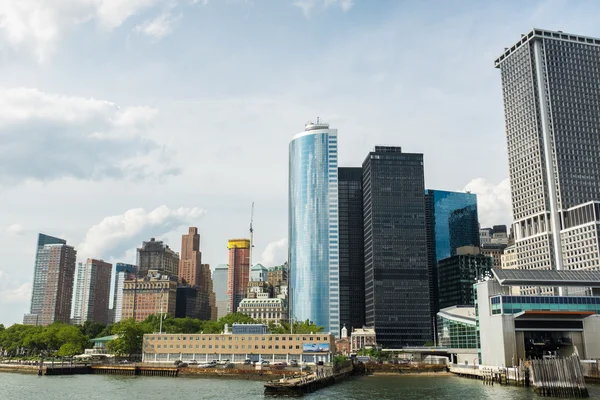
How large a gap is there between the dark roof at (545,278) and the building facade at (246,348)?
6349 cm

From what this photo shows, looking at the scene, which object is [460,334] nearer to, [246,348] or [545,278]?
[545,278]

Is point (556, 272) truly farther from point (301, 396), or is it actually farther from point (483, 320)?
point (301, 396)

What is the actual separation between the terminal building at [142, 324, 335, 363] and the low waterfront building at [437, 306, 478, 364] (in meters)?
38.9

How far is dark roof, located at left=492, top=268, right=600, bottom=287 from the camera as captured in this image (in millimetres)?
150375

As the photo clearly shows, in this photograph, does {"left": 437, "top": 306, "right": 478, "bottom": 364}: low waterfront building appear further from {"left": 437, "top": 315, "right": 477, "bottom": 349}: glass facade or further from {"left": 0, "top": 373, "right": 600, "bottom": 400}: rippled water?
{"left": 0, "top": 373, "right": 600, "bottom": 400}: rippled water

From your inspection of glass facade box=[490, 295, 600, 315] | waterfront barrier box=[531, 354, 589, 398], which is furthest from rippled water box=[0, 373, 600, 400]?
glass facade box=[490, 295, 600, 315]

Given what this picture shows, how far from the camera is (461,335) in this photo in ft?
594

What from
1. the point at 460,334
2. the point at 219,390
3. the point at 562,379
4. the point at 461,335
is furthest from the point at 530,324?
the point at 219,390

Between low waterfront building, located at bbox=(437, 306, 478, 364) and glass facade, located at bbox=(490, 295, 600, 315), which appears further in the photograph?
low waterfront building, located at bbox=(437, 306, 478, 364)

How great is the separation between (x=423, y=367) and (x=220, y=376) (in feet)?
199

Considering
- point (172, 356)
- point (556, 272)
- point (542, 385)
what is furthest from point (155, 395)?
point (556, 272)

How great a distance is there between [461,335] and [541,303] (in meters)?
40.0

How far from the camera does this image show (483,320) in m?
152

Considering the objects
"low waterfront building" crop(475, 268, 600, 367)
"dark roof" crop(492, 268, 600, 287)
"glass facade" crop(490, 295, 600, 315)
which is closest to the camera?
"low waterfront building" crop(475, 268, 600, 367)
